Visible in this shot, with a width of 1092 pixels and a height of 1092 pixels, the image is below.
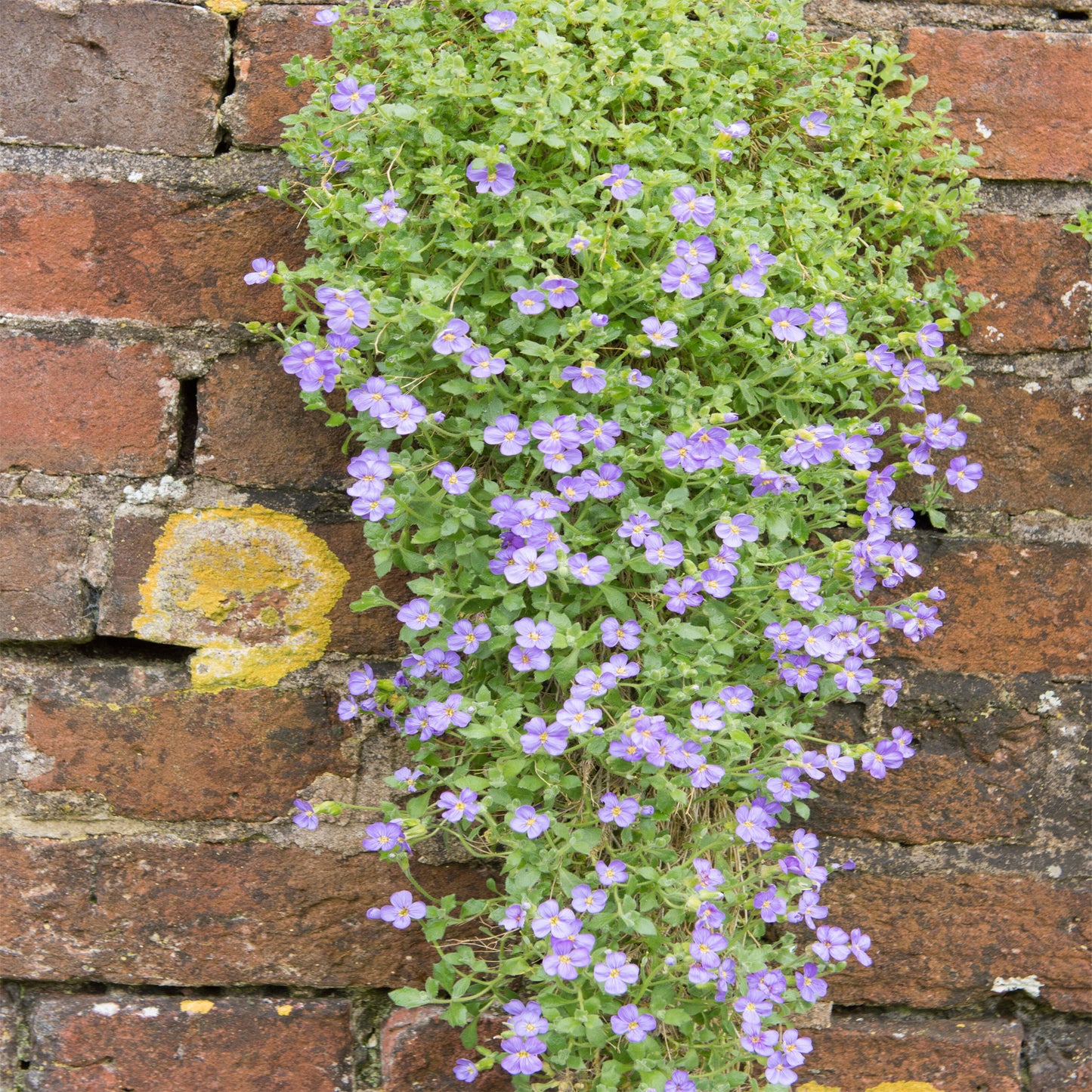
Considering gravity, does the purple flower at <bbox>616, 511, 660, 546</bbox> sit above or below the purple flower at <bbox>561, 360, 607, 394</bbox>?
below

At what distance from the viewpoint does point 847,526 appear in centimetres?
123

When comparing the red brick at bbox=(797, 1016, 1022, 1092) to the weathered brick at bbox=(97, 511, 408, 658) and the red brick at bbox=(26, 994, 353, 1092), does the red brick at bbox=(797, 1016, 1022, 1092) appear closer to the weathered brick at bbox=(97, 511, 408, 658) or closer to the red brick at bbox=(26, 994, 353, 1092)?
the red brick at bbox=(26, 994, 353, 1092)

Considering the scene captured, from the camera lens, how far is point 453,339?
3.06ft

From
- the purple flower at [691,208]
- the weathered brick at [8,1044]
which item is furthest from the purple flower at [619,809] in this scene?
the weathered brick at [8,1044]

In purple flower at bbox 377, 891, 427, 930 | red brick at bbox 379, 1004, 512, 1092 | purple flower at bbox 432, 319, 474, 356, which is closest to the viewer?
purple flower at bbox 432, 319, 474, 356

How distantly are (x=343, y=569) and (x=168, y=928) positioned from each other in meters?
0.49

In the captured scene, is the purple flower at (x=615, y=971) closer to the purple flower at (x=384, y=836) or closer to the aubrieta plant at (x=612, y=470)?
the aubrieta plant at (x=612, y=470)

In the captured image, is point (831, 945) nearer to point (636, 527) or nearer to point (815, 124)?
point (636, 527)

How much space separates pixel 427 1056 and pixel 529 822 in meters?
0.45

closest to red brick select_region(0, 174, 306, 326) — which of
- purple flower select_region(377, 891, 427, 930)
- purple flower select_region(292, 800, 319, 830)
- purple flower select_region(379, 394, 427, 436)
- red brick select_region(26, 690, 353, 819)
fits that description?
purple flower select_region(379, 394, 427, 436)

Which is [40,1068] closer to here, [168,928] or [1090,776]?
[168,928]

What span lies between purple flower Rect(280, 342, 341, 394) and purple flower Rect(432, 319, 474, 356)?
0.12 metres

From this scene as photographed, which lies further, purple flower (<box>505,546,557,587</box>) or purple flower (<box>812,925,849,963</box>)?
purple flower (<box>812,925,849,963</box>)

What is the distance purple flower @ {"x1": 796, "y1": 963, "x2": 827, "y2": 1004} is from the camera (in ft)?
3.48
